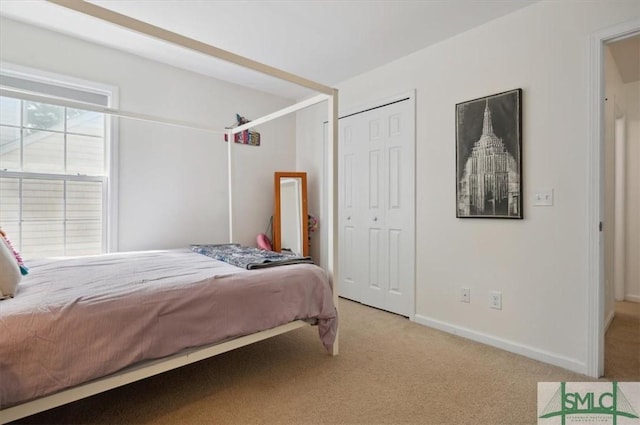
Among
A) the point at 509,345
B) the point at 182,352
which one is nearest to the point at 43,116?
the point at 182,352

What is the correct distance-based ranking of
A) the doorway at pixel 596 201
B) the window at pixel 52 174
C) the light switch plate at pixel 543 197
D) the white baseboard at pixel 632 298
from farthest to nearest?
the white baseboard at pixel 632 298 < the window at pixel 52 174 < the light switch plate at pixel 543 197 < the doorway at pixel 596 201

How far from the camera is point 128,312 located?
1.44 m

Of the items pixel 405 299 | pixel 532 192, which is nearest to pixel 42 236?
pixel 405 299

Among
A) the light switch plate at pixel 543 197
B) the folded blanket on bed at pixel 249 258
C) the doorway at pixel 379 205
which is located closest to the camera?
the folded blanket on bed at pixel 249 258

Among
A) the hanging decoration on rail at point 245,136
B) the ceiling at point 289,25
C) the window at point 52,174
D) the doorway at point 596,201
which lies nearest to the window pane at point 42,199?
the window at point 52,174

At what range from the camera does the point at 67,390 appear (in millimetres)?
1323

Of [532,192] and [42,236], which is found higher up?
[532,192]

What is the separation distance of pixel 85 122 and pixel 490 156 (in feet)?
11.0

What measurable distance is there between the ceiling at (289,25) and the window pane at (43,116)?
24.3 inches

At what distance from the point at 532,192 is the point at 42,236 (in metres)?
3.74

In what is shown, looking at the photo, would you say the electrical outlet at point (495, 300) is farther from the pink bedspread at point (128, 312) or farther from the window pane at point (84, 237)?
the window pane at point (84, 237)

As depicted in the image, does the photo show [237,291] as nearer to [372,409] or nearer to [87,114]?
[372,409]

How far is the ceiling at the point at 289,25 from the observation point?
230 cm

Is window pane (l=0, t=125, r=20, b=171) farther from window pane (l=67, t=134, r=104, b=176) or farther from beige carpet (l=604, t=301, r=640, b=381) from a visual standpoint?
beige carpet (l=604, t=301, r=640, b=381)
